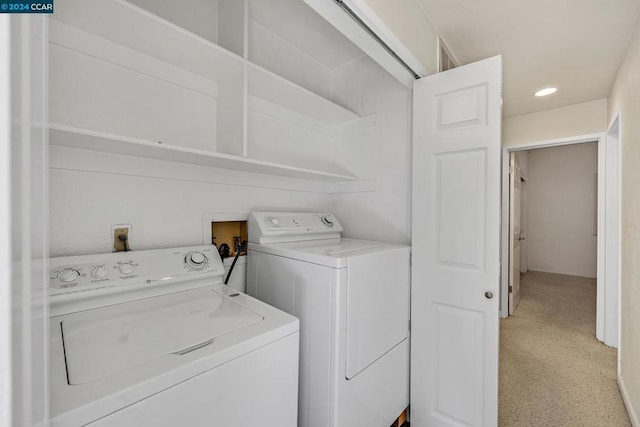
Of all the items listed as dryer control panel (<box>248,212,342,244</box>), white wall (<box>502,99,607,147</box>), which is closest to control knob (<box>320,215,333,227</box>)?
dryer control panel (<box>248,212,342,244</box>)

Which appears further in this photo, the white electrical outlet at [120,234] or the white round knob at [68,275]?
the white electrical outlet at [120,234]

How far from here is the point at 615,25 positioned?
1.64 metres

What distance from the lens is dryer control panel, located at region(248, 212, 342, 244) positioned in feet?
5.20

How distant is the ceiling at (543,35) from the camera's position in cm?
147

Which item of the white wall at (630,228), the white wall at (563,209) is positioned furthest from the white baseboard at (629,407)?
the white wall at (563,209)

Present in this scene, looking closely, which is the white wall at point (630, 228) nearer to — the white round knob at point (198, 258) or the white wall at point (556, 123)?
the white wall at point (556, 123)

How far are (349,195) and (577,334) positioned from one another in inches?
116

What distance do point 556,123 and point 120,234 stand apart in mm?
4060

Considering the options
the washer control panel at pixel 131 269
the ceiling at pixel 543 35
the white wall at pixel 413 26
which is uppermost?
the ceiling at pixel 543 35

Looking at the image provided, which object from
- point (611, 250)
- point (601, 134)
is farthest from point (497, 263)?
point (601, 134)

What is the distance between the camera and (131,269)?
3.71 ft

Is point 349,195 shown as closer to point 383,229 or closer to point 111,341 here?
point 383,229

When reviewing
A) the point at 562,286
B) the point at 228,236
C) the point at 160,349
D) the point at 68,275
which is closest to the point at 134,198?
the point at 68,275

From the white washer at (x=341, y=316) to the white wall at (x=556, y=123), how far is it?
266 centimetres
